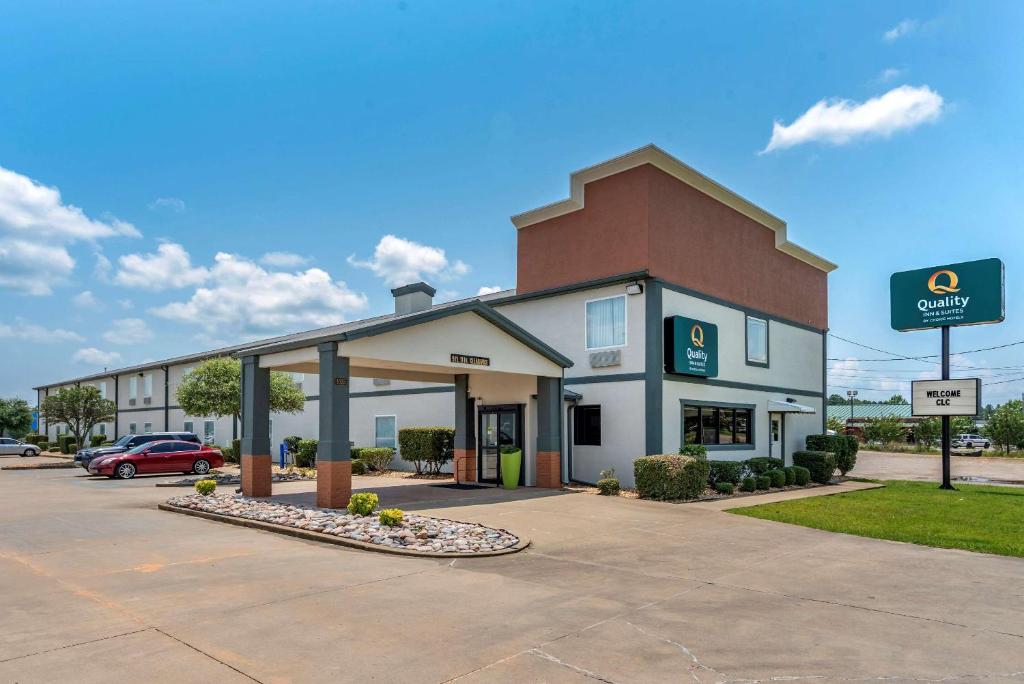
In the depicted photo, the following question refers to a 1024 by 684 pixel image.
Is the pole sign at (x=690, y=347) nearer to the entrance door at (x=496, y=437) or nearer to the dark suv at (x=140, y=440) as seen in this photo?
the entrance door at (x=496, y=437)

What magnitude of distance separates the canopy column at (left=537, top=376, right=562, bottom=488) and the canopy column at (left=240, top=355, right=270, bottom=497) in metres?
6.80

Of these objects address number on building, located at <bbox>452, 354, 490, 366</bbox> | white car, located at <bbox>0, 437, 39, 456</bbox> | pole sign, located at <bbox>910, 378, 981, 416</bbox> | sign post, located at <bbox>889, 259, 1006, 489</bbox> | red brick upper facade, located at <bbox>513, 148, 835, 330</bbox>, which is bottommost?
white car, located at <bbox>0, 437, 39, 456</bbox>

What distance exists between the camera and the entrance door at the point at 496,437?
779 inches

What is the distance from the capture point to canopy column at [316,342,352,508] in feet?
44.6

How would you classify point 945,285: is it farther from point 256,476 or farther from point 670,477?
point 256,476

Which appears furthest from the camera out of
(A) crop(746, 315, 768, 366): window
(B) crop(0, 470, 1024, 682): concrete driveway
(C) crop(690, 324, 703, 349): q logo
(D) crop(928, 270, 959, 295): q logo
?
(A) crop(746, 315, 768, 366): window

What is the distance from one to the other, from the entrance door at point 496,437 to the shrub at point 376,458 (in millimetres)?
6585

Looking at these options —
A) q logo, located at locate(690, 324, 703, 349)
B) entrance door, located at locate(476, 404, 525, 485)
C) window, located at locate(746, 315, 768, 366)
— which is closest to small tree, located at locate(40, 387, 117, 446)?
entrance door, located at locate(476, 404, 525, 485)

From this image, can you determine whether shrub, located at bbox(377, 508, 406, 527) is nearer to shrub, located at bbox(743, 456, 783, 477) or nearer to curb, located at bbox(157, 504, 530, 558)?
curb, located at bbox(157, 504, 530, 558)

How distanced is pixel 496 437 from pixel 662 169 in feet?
29.1

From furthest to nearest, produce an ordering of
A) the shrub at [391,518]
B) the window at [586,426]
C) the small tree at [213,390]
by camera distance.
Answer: the small tree at [213,390], the window at [586,426], the shrub at [391,518]

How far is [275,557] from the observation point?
384 inches

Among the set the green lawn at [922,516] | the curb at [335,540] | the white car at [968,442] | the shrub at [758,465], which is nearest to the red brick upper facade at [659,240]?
the shrub at [758,465]

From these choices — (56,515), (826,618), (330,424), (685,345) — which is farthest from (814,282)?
(56,515)
